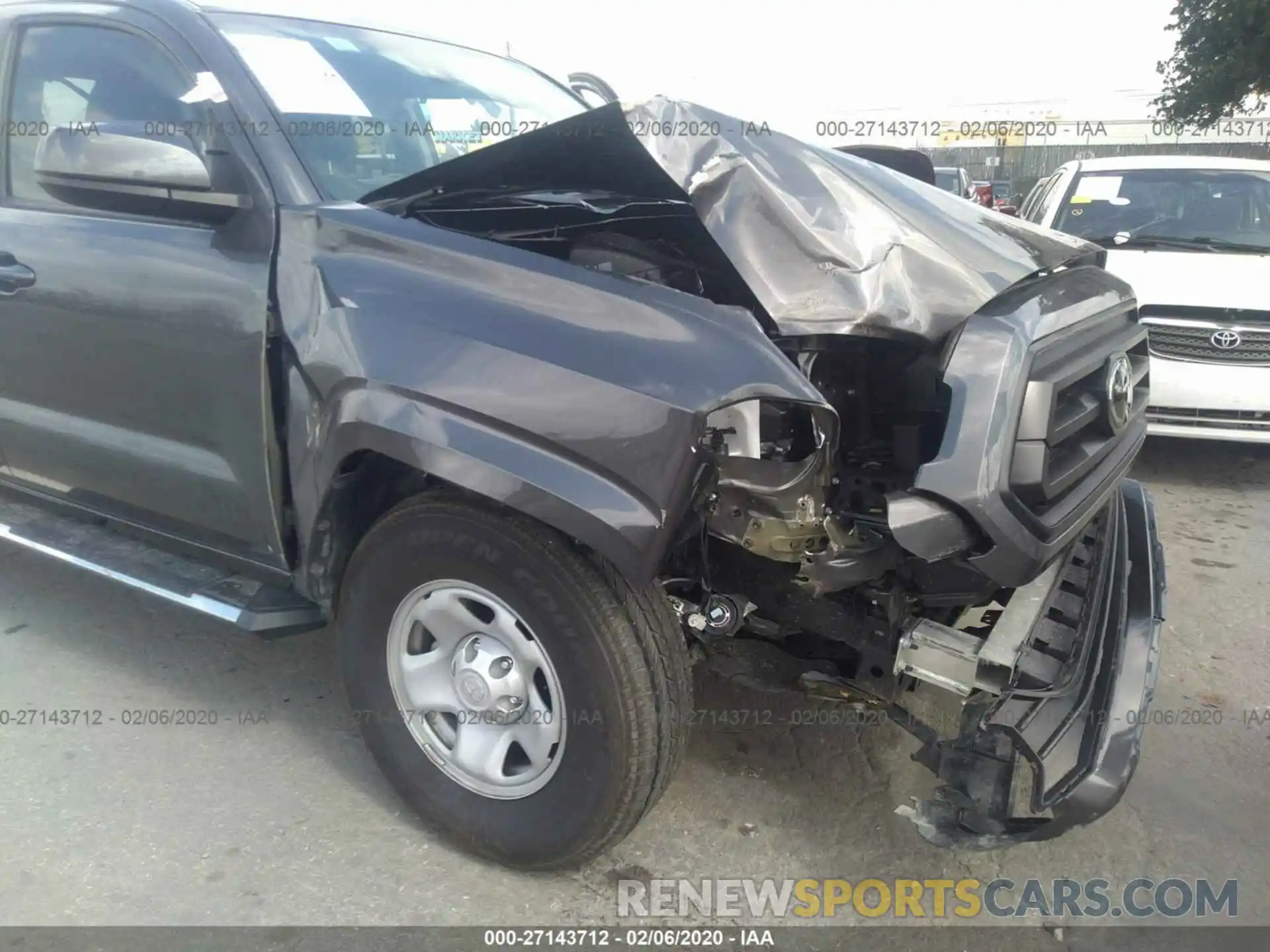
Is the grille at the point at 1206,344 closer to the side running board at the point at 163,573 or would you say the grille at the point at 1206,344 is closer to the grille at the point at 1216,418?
the grille at the point at 1216,418

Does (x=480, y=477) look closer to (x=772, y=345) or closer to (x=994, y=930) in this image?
(x=772, y=345)

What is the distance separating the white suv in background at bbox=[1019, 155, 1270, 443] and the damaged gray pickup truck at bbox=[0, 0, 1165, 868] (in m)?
2.76

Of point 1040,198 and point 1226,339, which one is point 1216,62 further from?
point 1226,339

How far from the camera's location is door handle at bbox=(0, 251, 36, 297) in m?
2.83

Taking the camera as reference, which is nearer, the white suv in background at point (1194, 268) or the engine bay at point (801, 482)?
the engine bay at point (801, 482)

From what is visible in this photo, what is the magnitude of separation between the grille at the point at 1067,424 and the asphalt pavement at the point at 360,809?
1.01 metres

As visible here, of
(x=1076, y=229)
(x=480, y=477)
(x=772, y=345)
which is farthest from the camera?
(x=1076, y=229)

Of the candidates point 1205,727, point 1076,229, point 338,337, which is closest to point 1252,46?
point 1076,229

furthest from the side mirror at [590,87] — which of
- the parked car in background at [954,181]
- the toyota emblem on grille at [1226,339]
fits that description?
the parked car in background at [954,181]

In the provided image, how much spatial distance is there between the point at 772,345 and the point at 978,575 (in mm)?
716

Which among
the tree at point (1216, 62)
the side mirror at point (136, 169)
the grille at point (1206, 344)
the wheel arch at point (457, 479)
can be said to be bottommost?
the grille at point (1206, 344)

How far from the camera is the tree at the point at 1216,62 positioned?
2264cm

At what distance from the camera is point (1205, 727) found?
3.01 metres

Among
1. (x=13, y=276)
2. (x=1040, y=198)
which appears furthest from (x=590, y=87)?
(x=1040, y=198)
